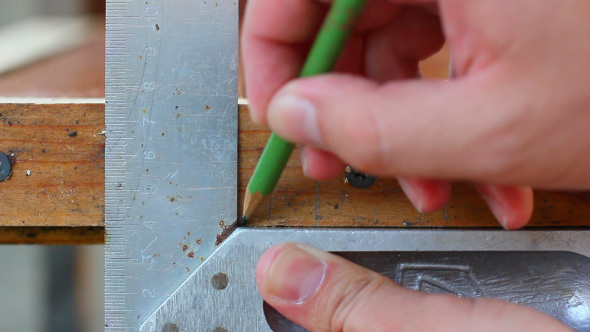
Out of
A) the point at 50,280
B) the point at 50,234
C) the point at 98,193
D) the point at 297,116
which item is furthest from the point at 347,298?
the point at 50,280

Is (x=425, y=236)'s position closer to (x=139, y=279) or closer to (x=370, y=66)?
(x=370, y=66)

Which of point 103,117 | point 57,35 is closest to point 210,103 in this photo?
point 103,117

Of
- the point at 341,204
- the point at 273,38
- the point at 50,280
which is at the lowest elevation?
the point at 50,280

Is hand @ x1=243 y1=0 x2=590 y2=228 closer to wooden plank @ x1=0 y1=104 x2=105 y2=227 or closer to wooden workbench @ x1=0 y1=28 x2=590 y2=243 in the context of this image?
wooden workbench @ x1=0 y1=28 x2=590 y2=243

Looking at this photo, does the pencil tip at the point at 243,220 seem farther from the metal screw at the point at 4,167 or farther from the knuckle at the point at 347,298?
the metal screw at the point at 4,167

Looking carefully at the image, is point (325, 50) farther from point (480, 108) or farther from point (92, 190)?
point (92, 190)

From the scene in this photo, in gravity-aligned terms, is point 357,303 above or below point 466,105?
below

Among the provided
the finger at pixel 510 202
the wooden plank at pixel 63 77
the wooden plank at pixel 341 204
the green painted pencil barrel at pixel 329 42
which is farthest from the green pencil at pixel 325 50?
the wooden plank at pixel 63 77
